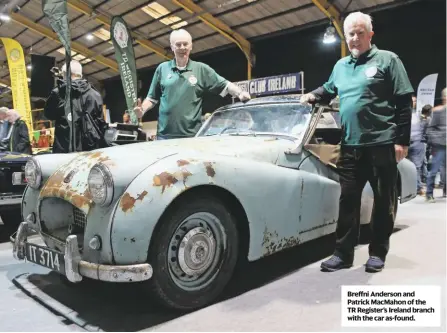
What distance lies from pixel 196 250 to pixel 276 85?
11.9 m

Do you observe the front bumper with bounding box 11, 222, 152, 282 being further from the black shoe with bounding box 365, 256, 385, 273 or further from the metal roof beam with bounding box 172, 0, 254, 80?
the metal roof beam with bounding box 172, 0, 254, 80

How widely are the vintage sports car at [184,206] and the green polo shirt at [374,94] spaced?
0.40m

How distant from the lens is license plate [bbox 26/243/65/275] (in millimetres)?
2119

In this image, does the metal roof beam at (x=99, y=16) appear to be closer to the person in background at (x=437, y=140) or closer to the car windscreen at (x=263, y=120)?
the person in background at (x=437, y=140)

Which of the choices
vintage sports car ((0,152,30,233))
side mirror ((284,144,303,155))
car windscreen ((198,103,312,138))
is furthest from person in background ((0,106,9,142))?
side mirror ((284,144,303,155))

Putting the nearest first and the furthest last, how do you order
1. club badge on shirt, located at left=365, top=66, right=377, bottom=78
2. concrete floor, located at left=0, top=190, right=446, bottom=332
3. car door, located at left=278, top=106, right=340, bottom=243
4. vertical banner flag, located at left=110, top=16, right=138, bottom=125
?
concrete floor, located at left=0, top=190, right=446, bottom=332 → club badge on shirt, located at left=365, top=66, right=377, bottom=78 → car door, located at left=278, top=106, right=340, bottom=243 → vertical banner flag, located at left=110, top=16, right=138, bottom=125

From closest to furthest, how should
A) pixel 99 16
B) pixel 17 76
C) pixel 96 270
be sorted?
pixel 96 270
pixel 17 76
pixel 99 16

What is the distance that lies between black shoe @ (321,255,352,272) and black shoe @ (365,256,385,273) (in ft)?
0.45

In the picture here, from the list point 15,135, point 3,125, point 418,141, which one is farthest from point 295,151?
point 418,141

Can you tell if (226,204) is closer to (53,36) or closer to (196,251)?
(196,251)

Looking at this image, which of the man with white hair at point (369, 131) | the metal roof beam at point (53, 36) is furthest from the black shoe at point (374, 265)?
the metal roof beam at point (53, 36)

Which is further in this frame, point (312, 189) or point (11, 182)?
point (11, 182)

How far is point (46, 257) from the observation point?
2244mm

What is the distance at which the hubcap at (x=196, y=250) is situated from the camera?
217 centimetres
